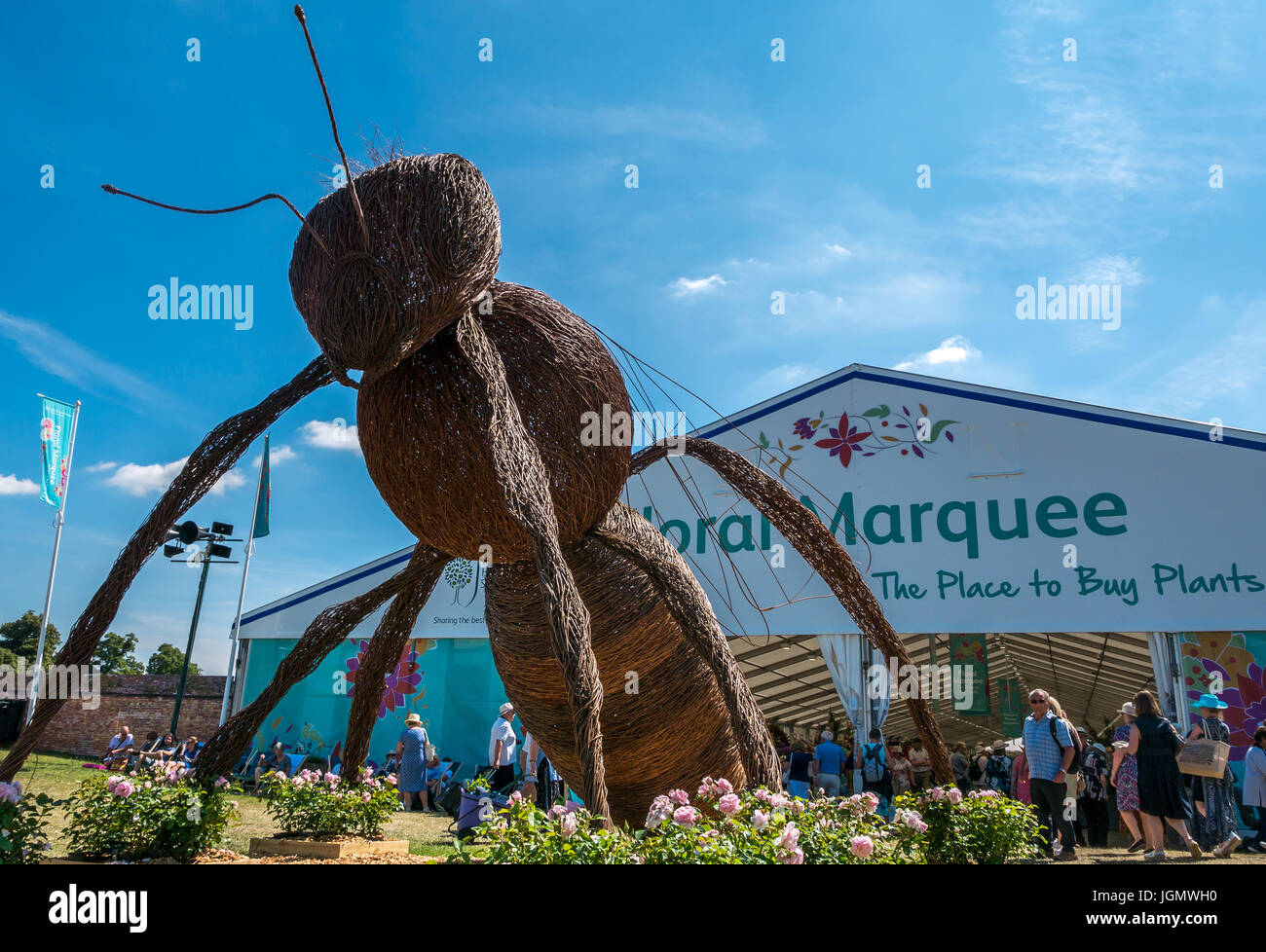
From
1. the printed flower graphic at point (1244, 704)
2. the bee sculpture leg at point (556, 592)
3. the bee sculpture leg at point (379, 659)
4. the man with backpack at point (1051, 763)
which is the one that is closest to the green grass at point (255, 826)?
the bee sculpture leg at point (379, 659)

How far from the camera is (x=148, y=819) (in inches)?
150

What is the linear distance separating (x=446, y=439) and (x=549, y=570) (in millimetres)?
881

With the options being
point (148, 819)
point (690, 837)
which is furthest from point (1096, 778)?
point (148, 819)

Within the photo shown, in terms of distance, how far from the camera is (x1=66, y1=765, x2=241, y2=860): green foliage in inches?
146

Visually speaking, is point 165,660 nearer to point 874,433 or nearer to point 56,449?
point 56,449

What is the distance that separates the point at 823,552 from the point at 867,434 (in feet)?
25.4

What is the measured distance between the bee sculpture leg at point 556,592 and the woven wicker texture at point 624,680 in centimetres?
97

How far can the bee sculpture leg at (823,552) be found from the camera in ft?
13.5

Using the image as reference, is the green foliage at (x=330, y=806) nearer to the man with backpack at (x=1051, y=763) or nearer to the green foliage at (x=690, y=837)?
the green foliage at (x=690, y=837)

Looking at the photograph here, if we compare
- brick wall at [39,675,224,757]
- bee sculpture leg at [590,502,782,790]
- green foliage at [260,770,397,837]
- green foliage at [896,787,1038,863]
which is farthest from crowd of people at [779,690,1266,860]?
brick wall at [39,675,224,757]

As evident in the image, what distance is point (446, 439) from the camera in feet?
10.9

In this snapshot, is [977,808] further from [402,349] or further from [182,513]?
[182,513]

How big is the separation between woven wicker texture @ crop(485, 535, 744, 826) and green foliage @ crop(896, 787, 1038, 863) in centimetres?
100
